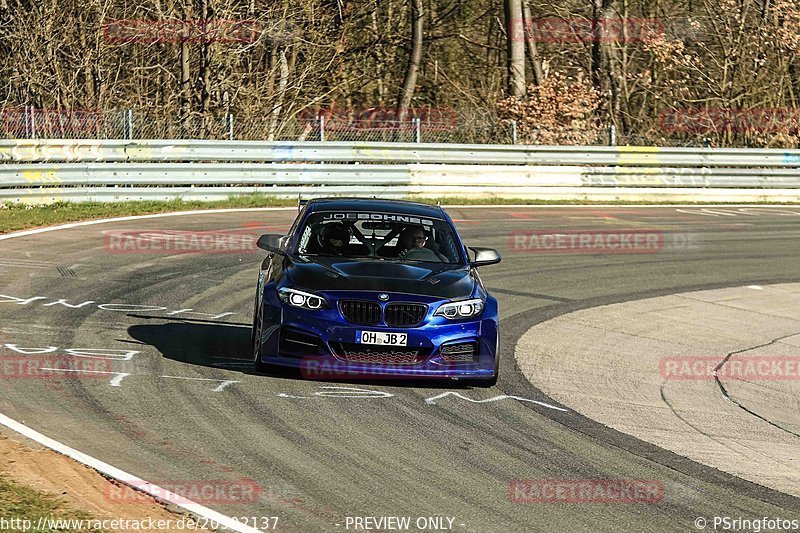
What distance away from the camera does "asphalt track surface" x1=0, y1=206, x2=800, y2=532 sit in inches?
262

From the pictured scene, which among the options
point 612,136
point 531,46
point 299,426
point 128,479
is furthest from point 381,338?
point 531,46

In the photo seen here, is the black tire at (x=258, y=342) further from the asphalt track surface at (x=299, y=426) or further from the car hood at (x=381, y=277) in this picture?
the car hood at (x=381, y=277)

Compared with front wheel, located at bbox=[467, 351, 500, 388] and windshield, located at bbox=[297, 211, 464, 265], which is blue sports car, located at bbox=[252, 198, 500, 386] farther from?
windshield, located at bbox=[297, 211, 464, 265]

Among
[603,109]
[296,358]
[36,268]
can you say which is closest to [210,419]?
[296,358]

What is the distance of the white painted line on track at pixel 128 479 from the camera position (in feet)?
20.1

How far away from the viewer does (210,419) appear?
8203 mm

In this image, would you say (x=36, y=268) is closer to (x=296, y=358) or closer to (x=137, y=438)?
(x=296, y=358)

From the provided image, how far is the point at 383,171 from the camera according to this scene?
25016 mm

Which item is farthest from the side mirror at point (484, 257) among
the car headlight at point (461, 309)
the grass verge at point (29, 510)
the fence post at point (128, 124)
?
the fence post at point (128, 124)

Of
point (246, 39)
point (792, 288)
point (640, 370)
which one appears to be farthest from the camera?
point (246, 39)

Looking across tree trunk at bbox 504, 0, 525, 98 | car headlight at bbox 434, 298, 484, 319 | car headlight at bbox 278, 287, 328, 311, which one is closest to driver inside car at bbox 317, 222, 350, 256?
car headlight at bbox 278, 287, 328, 311

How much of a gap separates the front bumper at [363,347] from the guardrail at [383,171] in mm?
12485

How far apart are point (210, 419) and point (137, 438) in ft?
2.26

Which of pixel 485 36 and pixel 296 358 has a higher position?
pixel 485 36
